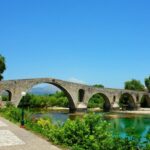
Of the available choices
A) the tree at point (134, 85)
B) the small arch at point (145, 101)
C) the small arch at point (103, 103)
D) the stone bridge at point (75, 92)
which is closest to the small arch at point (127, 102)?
the stone bridge at point (75, 92)

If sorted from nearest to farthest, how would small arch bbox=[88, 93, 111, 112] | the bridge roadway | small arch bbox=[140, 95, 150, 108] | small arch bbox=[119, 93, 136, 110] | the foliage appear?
the bridge roadway < small arch bbox=[88, 93, 111, 112] < the foliage < small arch bbox=[119, 93, 136, 110] < small arch bbox=[140, 95, 150, 108]

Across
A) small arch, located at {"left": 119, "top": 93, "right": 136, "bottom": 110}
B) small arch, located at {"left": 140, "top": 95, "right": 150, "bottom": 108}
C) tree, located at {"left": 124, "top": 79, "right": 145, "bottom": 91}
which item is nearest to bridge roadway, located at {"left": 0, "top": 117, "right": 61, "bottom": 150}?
small arch, located at {"left": 119, "top": 93, "right": 136, "bottom": 110}

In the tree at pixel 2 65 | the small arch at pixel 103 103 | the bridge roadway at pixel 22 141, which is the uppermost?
the tree at pixel 2 65

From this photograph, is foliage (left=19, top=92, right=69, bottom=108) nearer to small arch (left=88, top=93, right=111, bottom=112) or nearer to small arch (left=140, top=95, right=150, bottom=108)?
small arch (left=88, top=93, right=111, bottom=112)

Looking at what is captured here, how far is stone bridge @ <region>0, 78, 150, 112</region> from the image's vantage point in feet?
158

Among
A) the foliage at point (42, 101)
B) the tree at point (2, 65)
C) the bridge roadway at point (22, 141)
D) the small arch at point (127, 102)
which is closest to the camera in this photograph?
the bridge roadway at point (22, 141)

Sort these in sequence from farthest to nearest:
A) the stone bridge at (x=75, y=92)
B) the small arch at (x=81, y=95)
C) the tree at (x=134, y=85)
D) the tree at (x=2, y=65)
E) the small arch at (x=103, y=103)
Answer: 1. the tree at (x=134, y=85)
2. the small arch at (x=103, y=103)
3. the small arch at (x=81, y=95)
4. the tree at (x=2, y=65)
5. the stone bridge at (x=75, y=92)

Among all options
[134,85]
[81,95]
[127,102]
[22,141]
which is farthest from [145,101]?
[22,141]

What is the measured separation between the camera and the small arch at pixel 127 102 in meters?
75.9

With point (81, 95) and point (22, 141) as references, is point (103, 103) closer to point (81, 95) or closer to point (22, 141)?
point (81, 95)

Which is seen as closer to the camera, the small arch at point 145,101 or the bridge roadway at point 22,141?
the bridge roadway at point 22,141

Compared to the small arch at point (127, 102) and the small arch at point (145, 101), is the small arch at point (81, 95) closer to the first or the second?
the small arch at point (127, 102)

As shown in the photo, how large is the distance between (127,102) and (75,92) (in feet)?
75.5

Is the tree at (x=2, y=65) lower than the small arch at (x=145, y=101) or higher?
higher
